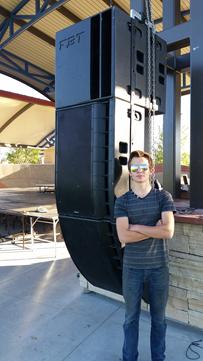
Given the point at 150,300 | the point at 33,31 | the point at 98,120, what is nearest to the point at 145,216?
the point at 150,300

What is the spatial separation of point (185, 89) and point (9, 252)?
26.9 ft

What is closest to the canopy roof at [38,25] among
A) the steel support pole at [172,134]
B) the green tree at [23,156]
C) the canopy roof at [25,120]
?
the canopy roof at [25,120]

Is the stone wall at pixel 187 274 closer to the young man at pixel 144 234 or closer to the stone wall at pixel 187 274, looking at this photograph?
the stone wall at pixel 187 274

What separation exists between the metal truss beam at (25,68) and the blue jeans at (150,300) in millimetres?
14654

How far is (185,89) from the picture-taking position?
11141 millimetres

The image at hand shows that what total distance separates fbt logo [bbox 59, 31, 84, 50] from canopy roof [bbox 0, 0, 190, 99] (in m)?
5.49

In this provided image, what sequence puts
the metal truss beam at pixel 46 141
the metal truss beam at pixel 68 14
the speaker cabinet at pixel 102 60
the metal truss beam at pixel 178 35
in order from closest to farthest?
the speaker cabinet at pixel 102 60 < the metal truss beam at pixel 178 35 < the metal truss beam at pixel 68 14 < the metal truss beam at pixel 46 141

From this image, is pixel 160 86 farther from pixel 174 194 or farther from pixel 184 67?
pixel 174 194

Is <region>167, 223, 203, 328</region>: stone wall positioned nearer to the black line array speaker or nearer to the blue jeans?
the black line array speaker

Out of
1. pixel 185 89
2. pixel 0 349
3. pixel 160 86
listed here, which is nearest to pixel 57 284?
pixel 0 349

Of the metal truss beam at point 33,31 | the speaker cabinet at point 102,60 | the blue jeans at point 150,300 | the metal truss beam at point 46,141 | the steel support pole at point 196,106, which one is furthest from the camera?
the metal truss beam at point 46,141

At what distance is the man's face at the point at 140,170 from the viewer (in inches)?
92.7

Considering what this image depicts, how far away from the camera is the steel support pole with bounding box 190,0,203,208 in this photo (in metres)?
3.41

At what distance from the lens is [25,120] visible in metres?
21.8
